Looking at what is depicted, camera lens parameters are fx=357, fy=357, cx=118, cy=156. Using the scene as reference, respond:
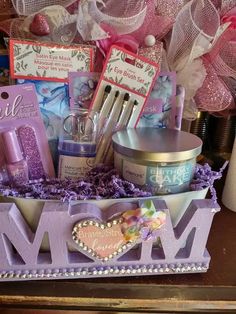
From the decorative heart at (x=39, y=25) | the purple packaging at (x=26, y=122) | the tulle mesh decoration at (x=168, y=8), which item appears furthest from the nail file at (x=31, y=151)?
the tulle mesh decoration at (x=168, y=8)

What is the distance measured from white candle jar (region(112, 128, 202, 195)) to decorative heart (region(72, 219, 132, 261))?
6 centimetres

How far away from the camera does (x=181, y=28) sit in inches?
17.5

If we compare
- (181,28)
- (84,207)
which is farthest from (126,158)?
(181,28)

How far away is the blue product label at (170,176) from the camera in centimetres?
36

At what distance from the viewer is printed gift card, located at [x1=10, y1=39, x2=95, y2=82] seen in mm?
414

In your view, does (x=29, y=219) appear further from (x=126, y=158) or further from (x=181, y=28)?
(x=181, y=28)

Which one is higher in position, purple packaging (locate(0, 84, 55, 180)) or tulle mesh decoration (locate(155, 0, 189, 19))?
tulle mesh decoration (locate(155, 0, 189, 19))

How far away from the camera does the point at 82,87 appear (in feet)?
1.43

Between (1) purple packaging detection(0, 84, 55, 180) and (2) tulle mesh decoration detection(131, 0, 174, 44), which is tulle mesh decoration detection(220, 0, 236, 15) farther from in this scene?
(1) purple packaging detection(0, 84, 55, 180)

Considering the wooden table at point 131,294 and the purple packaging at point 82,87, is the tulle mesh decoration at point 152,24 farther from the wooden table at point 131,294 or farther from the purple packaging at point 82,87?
the wooden table at point 131,294

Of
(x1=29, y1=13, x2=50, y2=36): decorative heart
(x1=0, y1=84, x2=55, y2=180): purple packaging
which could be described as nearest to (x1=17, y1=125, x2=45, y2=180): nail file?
(x1=0, y1=84, x2=55, y2=180): purple packaging

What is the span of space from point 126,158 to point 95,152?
0.07m

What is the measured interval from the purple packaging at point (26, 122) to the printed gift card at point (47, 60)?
0.07 ft

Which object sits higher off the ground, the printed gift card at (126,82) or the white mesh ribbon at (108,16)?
the white mesh ribbon at (108,16)
